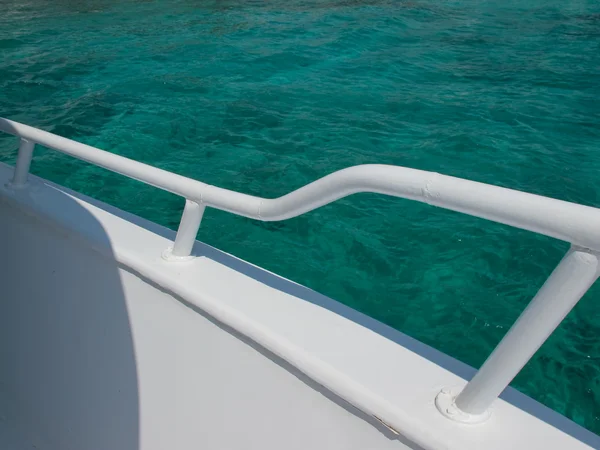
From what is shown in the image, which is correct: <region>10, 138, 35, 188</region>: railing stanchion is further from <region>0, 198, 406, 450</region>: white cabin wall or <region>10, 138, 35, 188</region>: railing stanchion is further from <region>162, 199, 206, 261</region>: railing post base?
<region>162, 199, 206, 261</region>: railing post base

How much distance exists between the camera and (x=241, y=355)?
1.31 m

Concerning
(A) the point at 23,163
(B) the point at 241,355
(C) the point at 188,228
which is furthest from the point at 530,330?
(A) the point at 23,163

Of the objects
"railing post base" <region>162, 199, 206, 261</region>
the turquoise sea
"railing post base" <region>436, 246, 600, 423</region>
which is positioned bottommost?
the turquoise sea

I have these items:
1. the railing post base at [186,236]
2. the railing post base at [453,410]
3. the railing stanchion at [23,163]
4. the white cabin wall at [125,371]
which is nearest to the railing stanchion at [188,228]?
the railing post base at [186,236]

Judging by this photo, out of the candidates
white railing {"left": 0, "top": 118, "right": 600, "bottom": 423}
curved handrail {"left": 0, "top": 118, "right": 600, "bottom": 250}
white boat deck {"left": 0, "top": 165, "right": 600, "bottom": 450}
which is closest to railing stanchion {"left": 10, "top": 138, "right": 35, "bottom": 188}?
white boat deck {"left": 0, "top": 165, "right": 600, "bottom": 450}

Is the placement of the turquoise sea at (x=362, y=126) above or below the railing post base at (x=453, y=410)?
below

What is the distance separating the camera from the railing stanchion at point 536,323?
76 cm

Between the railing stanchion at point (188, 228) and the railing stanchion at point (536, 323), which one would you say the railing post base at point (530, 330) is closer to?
the railing stanchion at point (536, 323)

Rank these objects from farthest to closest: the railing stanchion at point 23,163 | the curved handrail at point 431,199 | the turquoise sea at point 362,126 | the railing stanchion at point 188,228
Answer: the turquoise sea at point 362,126 → the railing stanchion at point 23,163 → the railing stanchion at point 188,228 → the curved handrail at point 431,199

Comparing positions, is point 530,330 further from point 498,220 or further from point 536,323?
point 498,220

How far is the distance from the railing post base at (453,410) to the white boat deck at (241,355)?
14 mm

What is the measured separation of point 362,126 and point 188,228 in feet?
12.3

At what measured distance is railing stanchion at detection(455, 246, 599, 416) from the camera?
2.48 feet

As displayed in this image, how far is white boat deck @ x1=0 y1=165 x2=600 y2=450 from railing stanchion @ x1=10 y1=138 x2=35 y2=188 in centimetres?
4
